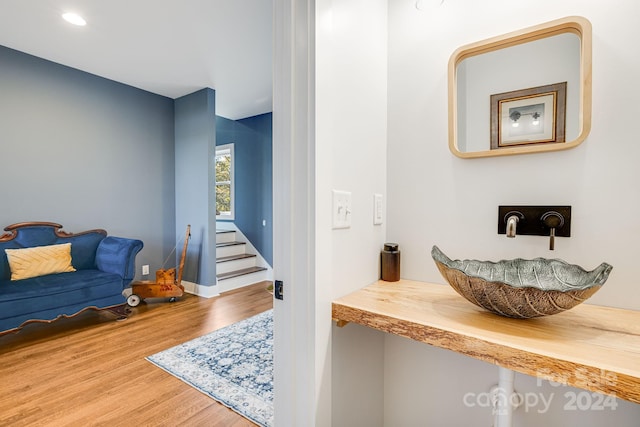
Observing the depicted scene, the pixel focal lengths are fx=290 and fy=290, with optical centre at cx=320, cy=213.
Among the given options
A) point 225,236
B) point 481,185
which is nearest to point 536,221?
point 481,185

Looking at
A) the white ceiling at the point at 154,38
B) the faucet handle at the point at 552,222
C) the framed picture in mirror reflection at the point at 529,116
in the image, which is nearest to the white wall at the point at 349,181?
the framed picture in mirror reflection at the point at 529,116

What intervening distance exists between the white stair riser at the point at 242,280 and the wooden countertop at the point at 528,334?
3357 millimetres

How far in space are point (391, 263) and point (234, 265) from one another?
366cm

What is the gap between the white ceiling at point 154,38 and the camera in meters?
2.14

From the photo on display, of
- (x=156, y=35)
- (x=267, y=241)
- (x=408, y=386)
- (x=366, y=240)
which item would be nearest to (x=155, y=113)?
(x=156, y=35)

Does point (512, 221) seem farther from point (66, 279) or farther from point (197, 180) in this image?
point (197, 180)

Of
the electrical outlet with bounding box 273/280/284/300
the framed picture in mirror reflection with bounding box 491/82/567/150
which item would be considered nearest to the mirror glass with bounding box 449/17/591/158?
the framed picture in mirror reflection with bounding box 491/82/567/150

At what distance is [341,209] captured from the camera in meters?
0.94

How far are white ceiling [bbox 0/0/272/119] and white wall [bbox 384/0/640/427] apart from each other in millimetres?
1558

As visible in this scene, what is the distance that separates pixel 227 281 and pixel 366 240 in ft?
11.0

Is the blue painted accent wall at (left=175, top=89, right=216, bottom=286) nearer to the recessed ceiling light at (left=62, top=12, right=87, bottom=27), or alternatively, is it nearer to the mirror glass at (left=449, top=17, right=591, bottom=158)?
the recessed ceiling light at (left=62, top=12, right=87, bottom=27)

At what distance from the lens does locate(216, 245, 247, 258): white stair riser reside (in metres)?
4.54

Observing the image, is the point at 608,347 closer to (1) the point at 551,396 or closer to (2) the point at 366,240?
(1) the point at 551,396

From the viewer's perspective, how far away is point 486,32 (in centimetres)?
105
